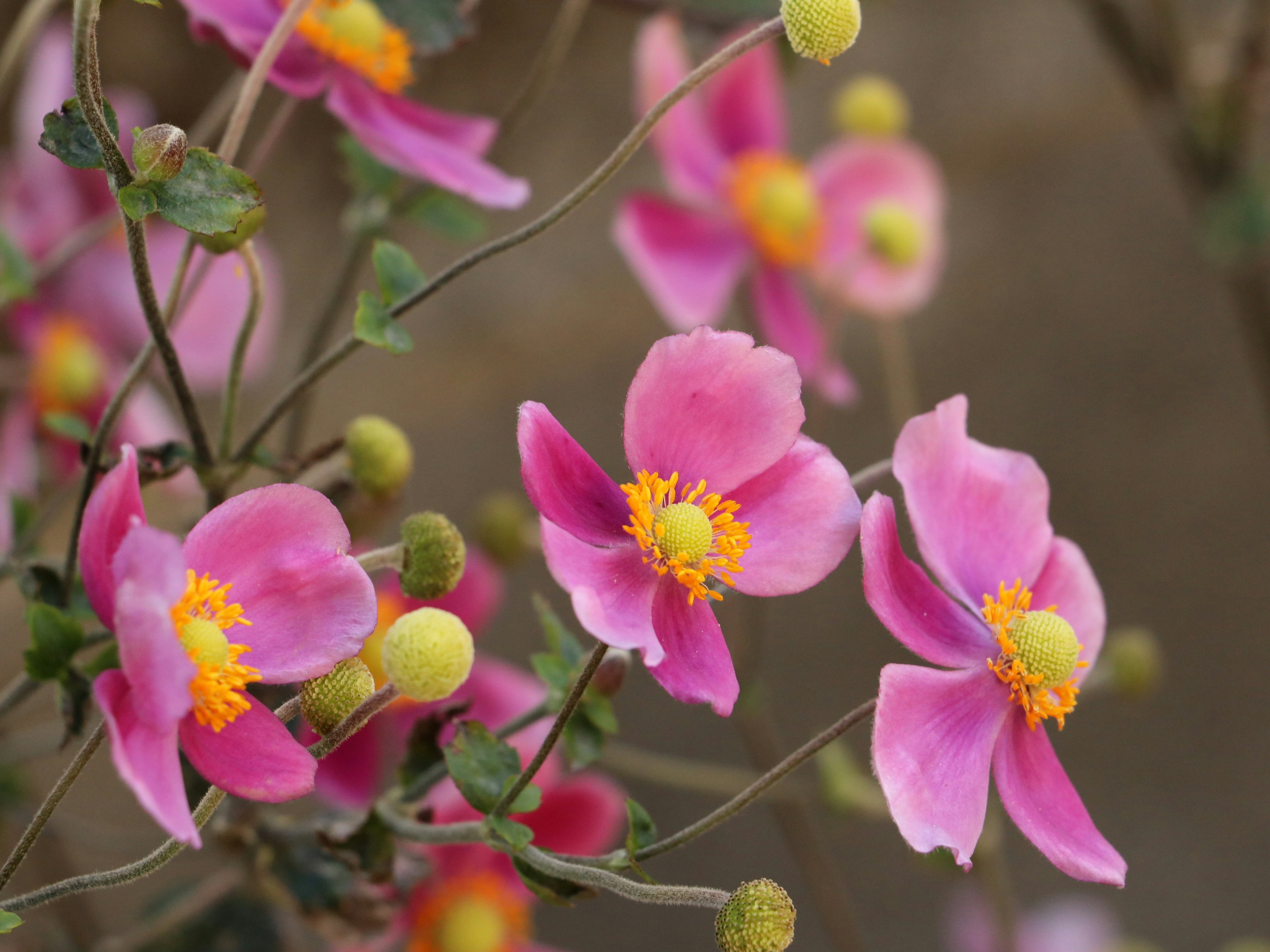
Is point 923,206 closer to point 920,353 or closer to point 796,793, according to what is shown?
point 796,793

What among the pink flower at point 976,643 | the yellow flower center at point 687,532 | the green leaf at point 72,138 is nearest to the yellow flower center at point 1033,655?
the pink flower at point 976,643

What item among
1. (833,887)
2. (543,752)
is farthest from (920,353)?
(543,752)

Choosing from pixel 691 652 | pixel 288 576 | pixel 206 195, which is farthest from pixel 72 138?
pixel 691 652

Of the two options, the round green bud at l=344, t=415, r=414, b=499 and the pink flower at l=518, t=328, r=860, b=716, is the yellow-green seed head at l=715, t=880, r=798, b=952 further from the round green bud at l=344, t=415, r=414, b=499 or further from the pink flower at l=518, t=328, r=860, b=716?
the round green bud at l=344, t=415, r=414, b=499

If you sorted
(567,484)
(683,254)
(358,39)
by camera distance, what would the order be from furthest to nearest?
(683,254) < (358,39) < (567,484)

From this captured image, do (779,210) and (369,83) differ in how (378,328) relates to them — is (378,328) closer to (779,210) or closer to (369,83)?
(369,83)
